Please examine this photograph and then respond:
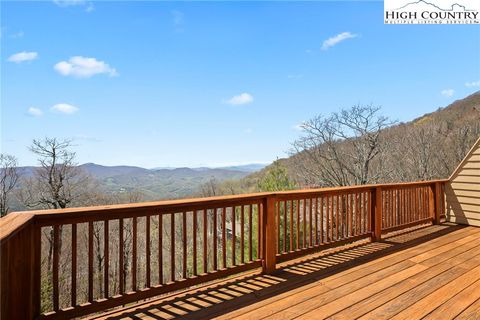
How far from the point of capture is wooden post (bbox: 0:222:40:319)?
Answer: 5.21 feet

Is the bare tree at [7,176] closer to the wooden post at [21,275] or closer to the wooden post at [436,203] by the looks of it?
the wooden post at [21,275]

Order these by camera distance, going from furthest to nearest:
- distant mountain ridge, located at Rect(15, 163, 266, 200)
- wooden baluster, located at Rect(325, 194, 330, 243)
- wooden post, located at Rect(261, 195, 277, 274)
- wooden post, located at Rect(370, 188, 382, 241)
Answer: distant mountain ridge, located at Rect(15, 163, 266, 200)
wooden post, located at Rect(370, 188, 382, 241)
wooden baluster, located at Rect(325, 194, 330, 243)
wooden post, located at Rect(261, 195, 277, 274)

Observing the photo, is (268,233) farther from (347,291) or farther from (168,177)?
(168,177)

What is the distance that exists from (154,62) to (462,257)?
19.3m

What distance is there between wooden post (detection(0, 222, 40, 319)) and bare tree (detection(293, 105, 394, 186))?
53.6ft

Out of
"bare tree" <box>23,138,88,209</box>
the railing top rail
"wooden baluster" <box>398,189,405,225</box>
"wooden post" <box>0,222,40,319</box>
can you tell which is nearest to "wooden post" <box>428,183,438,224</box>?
"wooden baluster" <box>398,189,405,225</box>

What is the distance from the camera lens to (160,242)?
102 inches

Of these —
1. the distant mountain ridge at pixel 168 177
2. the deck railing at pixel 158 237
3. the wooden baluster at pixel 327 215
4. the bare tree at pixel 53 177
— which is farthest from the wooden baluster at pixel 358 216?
the distant mountain ridge at pixel 168 177

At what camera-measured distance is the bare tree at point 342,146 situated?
1720cm

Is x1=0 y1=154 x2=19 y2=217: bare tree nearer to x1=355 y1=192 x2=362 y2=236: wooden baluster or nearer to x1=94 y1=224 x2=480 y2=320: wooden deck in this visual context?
x1=94 y1=224 x2=480 y2=320: wooden deck

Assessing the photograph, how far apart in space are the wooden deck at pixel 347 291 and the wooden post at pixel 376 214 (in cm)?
55

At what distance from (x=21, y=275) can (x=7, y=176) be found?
767 inches

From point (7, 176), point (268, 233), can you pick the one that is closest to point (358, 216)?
point (268, 233)

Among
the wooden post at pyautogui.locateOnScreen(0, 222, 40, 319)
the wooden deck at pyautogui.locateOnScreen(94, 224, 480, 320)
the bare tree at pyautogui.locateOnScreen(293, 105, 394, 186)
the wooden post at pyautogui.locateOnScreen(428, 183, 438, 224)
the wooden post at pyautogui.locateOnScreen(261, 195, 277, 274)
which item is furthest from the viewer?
the bare tree at pyautogui.locateOnScreen(293, 105, 394, 186)
